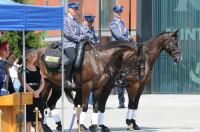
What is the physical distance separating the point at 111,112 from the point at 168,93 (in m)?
10.4

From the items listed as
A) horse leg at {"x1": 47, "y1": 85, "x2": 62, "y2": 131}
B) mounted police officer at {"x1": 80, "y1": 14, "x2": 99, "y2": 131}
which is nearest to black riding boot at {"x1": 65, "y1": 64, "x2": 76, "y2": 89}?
mounted police officer at {"x1": 80, "y1": 14, "x2": 99, "y2": 131}

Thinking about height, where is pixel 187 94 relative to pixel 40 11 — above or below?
below

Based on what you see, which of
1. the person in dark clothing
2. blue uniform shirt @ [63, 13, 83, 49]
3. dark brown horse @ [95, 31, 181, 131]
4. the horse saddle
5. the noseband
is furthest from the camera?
the noseband

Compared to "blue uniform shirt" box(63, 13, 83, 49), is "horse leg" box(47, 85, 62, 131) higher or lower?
lower

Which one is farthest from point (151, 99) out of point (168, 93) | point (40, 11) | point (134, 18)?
point (40, 11)

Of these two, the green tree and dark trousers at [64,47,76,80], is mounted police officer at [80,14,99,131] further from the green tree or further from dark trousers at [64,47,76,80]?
the green tree

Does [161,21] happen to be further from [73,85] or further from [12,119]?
[12,119]

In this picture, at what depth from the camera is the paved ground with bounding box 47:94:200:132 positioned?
20.0 meters

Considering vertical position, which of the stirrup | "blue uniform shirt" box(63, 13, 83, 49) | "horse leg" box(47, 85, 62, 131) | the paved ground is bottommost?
the paved ground

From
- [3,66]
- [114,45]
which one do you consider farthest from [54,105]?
[3,66]

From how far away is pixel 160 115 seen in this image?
24.0 m

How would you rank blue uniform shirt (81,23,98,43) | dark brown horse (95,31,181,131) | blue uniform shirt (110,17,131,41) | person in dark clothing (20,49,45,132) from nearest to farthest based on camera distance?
person in dark clothing (20,49,45,132), blue uniform shirt (81,23,98,43), dark brown horse (95,31,181,131), blue uniform shirt (110,17,131,41)

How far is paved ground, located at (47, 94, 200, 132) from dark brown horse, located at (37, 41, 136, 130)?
1.47 meters

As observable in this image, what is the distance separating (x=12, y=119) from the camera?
14008mm
